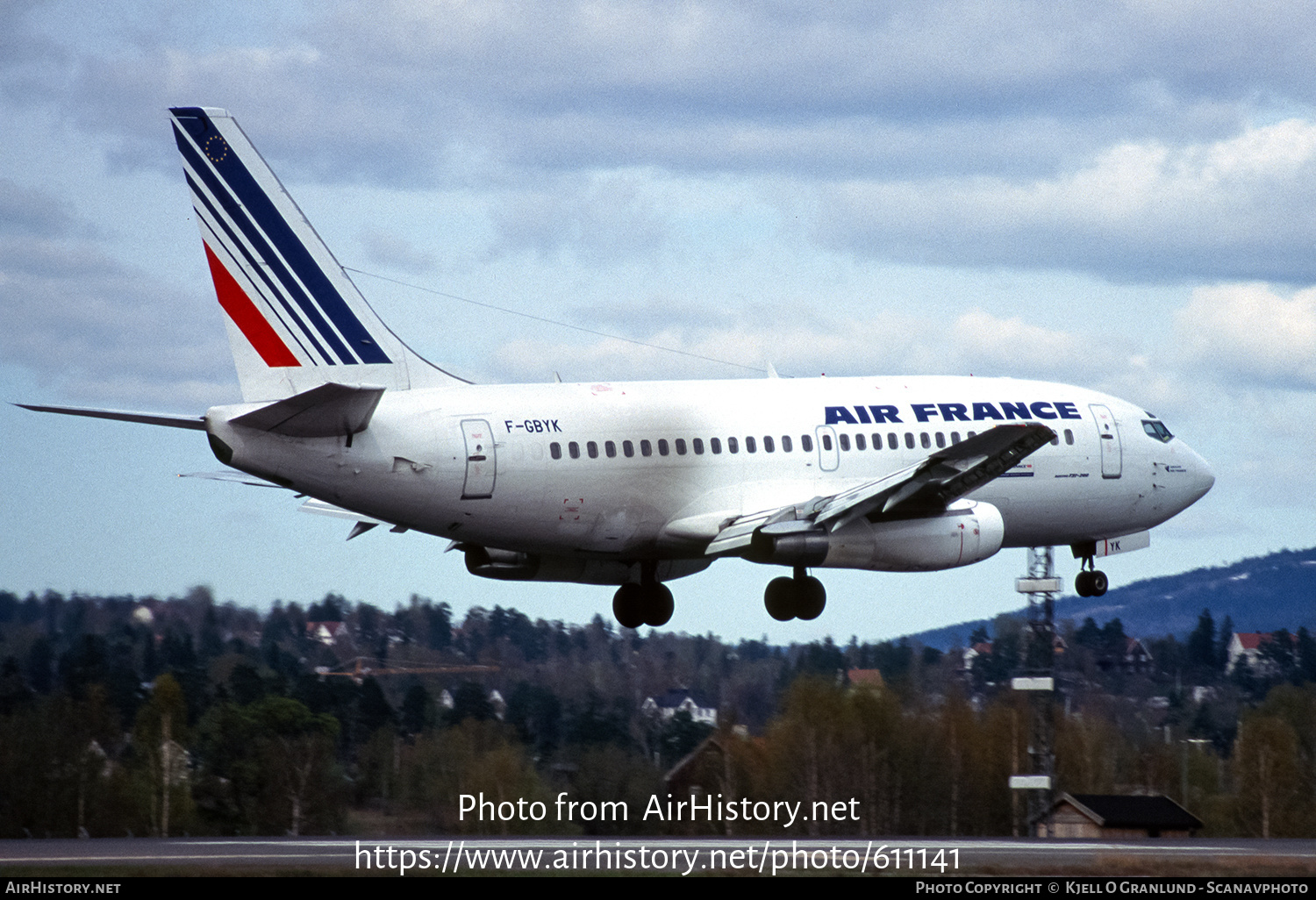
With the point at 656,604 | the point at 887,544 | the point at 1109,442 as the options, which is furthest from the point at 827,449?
the point at 1109,442

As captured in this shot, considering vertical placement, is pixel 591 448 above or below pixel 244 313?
below

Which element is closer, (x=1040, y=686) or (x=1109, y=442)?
(x=1109, y=442)

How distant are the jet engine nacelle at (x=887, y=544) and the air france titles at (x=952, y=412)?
354 cm

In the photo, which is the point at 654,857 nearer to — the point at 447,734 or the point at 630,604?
the point at 630,604

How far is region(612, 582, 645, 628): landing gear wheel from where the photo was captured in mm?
53500

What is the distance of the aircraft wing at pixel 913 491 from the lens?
46062 mm

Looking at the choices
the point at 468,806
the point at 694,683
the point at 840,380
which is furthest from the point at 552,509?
the point at 694,683

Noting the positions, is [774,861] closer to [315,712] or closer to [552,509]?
[552,509]

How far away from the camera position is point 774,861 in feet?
146

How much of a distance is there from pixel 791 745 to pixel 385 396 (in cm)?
4202

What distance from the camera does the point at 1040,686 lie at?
3152 inches

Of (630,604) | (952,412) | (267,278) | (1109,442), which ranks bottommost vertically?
(630,604)

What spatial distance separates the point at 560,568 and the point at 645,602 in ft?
7.91

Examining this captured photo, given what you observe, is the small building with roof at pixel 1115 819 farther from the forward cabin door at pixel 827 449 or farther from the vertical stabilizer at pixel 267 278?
the vertical stabilizer at pixel 267 278
